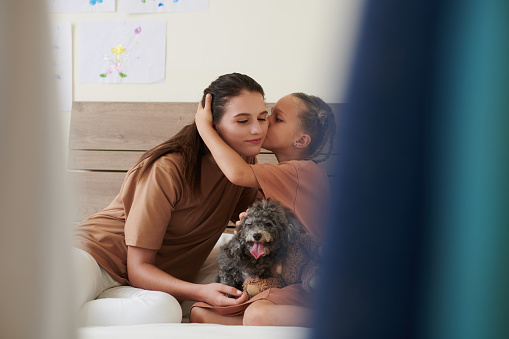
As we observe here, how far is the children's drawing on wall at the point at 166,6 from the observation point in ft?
7.27

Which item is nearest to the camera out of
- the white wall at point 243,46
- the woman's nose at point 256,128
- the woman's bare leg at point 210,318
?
the woman's bare leg at point 210,318

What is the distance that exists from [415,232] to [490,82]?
0.25 ft

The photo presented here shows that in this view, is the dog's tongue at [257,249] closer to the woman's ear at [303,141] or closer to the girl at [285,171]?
the girl at [285,171]

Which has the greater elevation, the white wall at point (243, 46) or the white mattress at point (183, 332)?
the white wall at point (243, 46)

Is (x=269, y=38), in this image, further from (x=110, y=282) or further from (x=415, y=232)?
(x=415, y=232)

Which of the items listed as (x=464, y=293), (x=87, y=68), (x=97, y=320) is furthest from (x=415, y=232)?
(x=87, y=68)

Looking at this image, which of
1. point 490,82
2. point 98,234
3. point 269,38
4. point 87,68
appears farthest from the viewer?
point 87,68

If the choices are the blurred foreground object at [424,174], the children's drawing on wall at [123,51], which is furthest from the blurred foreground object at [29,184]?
the children's drawing on wall at [123,51]

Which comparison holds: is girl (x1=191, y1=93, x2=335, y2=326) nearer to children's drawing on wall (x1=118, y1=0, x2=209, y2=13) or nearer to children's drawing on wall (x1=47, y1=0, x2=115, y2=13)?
children's drawing on wall (x1=118, y1=0, x2=209, y2=13)

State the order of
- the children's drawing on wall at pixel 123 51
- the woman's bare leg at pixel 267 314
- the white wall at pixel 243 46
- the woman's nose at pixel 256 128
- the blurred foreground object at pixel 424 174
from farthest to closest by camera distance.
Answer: the children's drawing on wall at pixel 123 51
the white wall at pixel 243 46
the woman's nose at pixel 256 128
the woman's bare leg at pixel 267 314
the blurred foreground object at pixel 424 174

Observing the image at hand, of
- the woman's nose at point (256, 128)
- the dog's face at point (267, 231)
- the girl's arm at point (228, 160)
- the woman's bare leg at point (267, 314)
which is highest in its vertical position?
the woman's nose at point (256, 128)

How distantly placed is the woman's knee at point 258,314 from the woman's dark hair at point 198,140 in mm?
390

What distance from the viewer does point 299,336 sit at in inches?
10.5

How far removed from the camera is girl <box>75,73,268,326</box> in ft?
3.39
